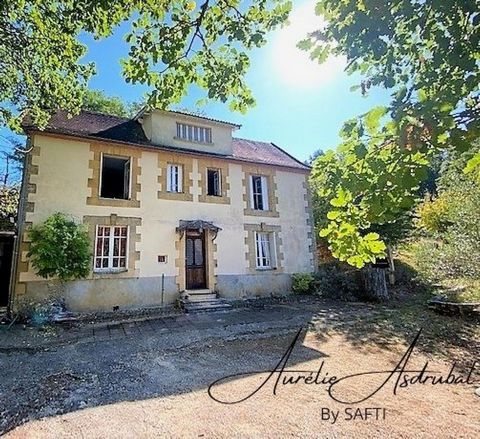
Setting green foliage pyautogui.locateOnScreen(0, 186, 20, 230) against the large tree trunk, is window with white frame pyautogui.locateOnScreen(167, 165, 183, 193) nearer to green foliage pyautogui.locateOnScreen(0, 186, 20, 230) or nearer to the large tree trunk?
green foliage pyautogui.locateOnScreen(0, 186, 20, 230)

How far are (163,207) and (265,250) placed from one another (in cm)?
470

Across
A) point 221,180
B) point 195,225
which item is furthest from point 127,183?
point 221,180

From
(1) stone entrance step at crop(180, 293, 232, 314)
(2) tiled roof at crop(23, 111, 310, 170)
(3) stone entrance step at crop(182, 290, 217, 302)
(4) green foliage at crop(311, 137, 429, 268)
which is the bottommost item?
(1) stone entrance step at crop(180, 293, 232, 314)

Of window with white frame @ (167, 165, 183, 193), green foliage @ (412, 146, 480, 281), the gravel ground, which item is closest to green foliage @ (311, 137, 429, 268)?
the gravel ground

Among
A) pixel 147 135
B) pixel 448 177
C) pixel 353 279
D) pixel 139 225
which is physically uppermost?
pixel 147 135

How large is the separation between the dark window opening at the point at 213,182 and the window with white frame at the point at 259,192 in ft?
5.03

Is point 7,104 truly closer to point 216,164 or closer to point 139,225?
point 139,225

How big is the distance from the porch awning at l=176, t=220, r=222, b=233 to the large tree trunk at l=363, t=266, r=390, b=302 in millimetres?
6180

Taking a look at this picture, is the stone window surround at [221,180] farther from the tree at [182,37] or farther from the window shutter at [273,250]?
the tree at [182,37]

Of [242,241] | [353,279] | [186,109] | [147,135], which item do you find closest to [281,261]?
[242,241]

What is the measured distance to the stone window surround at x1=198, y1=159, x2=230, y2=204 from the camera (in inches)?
470

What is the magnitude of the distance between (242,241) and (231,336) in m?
5.93

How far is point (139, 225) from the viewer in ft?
34.6

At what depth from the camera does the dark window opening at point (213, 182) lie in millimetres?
12470
